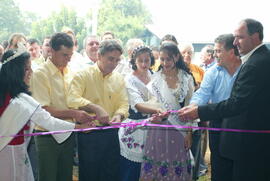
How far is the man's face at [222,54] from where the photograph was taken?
13.5 ft

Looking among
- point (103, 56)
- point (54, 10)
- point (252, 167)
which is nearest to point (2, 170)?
point (103, 56)

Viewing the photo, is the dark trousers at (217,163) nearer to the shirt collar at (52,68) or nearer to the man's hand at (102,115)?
the man's hand at (102,115)

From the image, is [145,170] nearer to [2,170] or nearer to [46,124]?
[46,124]

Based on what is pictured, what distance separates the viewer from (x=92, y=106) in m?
3.46

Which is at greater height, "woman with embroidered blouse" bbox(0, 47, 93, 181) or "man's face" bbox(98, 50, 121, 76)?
"man's face" bbox(98, 50, 121, 76)

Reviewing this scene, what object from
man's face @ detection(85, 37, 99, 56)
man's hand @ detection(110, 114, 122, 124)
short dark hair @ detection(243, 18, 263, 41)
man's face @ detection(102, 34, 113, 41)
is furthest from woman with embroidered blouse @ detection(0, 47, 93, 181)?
man's face @ detection(102, 34, 113, 41)

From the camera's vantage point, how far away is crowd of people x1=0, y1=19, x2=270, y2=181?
3.05 m

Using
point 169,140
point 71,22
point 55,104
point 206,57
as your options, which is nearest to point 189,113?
point 169,140

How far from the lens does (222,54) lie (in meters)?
4.15

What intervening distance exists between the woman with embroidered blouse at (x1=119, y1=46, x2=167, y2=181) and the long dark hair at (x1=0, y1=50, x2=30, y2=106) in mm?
1527

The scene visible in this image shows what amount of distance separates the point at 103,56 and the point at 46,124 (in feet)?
3.22

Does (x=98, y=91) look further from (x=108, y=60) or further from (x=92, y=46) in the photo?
(x=92, y=46)

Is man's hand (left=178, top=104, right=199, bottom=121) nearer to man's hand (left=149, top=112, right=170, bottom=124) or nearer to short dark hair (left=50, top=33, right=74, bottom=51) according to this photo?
man's hand (left=149, top=112, right=170, bottom=124)

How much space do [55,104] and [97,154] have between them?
2.23 ft
